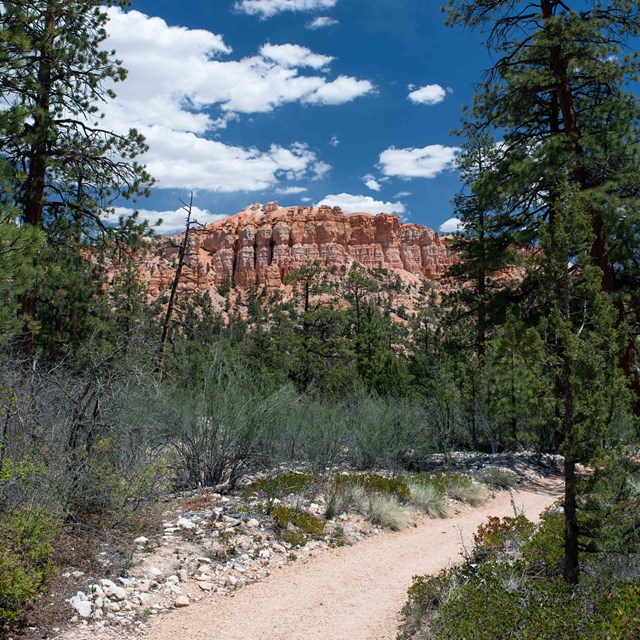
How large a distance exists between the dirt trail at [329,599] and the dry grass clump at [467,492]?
2207 millimetres

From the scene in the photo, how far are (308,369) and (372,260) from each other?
103m

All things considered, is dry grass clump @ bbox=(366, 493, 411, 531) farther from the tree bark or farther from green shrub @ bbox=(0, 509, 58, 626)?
the tree bark

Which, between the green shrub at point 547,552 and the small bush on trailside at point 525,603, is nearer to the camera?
the small bush on trailside at point 525,603

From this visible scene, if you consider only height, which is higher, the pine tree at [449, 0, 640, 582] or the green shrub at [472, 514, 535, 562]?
the pine tree at [449, 0, 640, 582]

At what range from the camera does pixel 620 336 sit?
534 cm

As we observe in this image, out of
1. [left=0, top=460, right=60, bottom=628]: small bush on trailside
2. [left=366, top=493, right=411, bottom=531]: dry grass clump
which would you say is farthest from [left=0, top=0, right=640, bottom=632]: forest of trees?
[left=366, top=493, right=411, bottom=531]: dry grass clump

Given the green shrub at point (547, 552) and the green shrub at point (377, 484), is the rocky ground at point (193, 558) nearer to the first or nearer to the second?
the green shrub at point (377, 484)

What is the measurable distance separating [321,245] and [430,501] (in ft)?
381

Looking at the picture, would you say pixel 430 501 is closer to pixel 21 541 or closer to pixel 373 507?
pixel 373 507

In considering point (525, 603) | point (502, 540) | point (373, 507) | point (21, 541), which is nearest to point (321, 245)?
point (373, 507)

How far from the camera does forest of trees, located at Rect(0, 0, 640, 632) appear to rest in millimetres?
5105

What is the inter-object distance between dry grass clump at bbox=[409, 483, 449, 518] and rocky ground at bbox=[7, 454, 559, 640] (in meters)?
1.33

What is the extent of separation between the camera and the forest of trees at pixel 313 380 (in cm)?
511

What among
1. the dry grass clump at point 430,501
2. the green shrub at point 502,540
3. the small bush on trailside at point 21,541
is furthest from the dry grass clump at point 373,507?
the small bush on trailside at point 21,541
